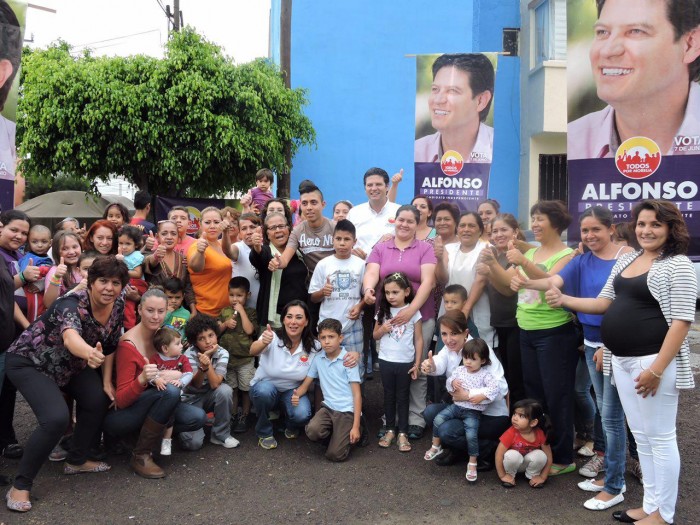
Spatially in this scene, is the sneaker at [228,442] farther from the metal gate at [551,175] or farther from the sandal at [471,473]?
the metal gate at [551,175]

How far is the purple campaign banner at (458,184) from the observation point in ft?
26.7

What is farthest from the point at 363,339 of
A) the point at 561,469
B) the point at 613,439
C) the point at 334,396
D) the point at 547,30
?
the point at 547,30

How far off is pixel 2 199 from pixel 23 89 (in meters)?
9.60

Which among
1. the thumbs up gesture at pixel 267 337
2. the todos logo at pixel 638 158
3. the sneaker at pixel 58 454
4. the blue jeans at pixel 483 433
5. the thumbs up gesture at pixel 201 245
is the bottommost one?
the sneaker at pixel 58 454

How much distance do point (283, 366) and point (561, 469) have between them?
2.27 metres

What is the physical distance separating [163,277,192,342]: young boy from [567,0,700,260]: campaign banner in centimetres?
360

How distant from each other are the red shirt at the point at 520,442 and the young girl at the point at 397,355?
945mm

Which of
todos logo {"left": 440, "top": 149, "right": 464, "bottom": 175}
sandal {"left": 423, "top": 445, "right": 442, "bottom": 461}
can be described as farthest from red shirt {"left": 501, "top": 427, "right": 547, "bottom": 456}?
todos logo {"left": 440, "top": 149, "right": 464, "bottom": 175}

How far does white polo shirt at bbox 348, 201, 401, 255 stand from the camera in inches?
252

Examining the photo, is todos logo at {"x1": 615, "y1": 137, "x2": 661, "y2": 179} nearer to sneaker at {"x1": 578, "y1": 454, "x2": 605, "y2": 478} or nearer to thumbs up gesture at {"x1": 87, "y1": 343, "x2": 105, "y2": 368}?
sneaker at {"x1": 578, "y1": 454, "x2": 605, "y2": 478}

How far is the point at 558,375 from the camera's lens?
4621 mm

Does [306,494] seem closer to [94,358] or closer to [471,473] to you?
Result: [471,473]

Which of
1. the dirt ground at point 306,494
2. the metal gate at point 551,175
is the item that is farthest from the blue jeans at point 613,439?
the metal gate at point 551,175

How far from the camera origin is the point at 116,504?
13.9ft
